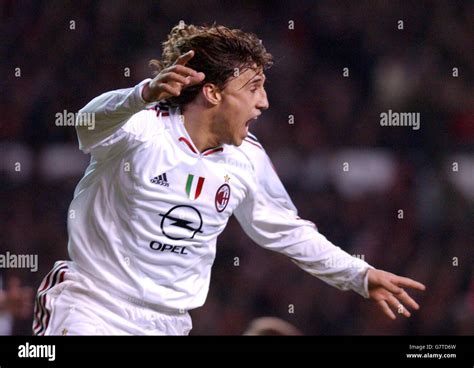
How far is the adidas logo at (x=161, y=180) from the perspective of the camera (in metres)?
3.66

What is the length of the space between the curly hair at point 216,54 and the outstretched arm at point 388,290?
108 cm

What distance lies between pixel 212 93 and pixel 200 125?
0.52ft

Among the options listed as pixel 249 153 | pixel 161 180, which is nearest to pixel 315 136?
pixel 249 153

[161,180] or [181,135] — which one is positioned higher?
[181,135]

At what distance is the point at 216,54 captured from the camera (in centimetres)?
388

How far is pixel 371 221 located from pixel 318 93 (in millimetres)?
988

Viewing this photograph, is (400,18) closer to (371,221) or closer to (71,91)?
(371,221)

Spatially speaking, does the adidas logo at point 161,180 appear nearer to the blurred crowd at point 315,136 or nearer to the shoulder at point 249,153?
the shoulder at point 249,153

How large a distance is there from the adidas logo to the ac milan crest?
25cm

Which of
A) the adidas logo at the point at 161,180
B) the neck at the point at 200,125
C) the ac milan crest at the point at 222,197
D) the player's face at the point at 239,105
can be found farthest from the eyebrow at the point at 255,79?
the adidas logo at the point at 161,180

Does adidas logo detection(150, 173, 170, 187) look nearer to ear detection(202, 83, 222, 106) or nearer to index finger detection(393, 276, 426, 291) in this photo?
ear detection(202, 83, 222, 106)

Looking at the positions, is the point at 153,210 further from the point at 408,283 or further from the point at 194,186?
the point at 408,283

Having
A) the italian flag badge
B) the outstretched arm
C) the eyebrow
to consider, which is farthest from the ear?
the outstretched arm

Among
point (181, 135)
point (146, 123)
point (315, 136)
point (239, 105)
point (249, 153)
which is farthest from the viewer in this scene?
point (315, 136)
